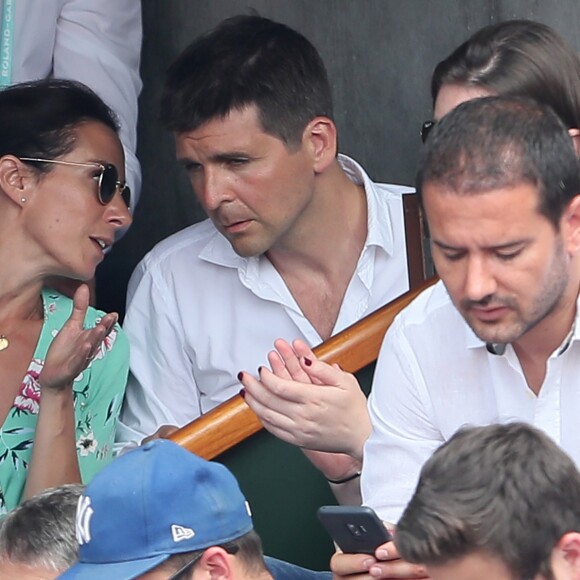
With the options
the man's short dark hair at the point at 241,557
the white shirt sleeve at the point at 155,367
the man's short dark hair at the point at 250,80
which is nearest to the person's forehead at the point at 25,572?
the man's short dark hair at the point at 241,557

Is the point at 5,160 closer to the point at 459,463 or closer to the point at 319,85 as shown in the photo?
the point at 319,85

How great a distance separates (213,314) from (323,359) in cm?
67

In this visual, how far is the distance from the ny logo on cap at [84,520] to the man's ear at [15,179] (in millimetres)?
1626

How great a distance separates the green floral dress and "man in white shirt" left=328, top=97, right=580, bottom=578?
111 centimetres

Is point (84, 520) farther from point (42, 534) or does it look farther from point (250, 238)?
point (250, 238)

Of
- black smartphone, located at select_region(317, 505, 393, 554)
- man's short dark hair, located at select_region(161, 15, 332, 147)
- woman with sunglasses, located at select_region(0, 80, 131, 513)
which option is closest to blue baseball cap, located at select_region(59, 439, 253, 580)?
black smartphone, located at select_region(317, 505, 393, 554)

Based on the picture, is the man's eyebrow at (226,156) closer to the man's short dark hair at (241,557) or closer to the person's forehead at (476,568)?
the man's short dark hair at (241,557)

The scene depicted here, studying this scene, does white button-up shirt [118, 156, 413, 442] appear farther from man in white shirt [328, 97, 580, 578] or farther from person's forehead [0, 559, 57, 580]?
person's forehead [0, 559, 57, 580]

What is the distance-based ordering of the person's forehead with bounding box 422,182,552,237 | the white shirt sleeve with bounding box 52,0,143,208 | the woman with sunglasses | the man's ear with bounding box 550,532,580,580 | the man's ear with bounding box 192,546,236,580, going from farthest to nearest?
the white shirt sleeve with bounding box 52,0,143,208
the woman with sunglasses
the person's forehead with bounding box 422,182,552,237
the man's ear with bounding box 192,546,236,580
the man's ear with bounding box 550,532,580,580

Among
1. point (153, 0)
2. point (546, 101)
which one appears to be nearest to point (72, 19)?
point (153, 0)

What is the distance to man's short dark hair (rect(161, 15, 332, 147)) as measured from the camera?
12.8 ft

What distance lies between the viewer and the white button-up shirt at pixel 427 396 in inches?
114

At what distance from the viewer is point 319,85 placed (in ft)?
13.6

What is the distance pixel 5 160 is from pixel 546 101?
1466 mm
